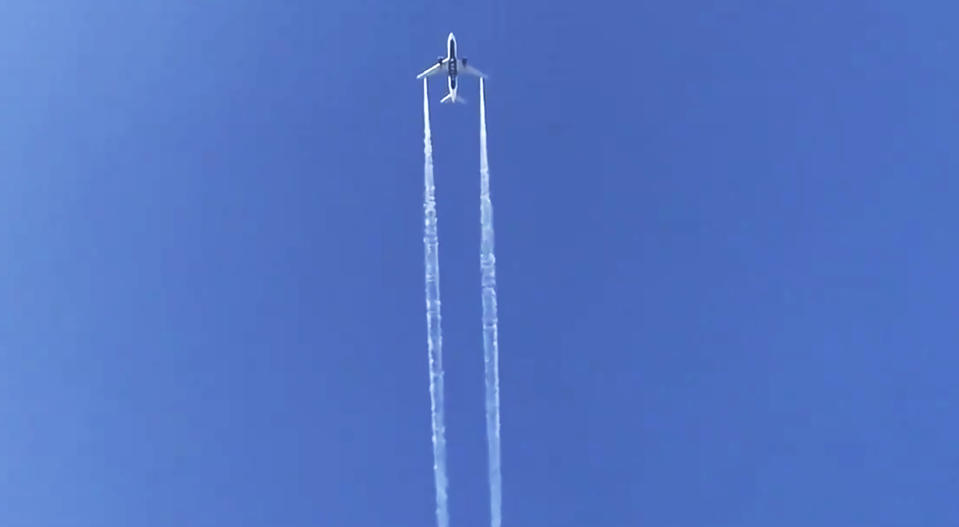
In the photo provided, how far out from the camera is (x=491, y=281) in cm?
12319

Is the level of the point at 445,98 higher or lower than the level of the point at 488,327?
higher

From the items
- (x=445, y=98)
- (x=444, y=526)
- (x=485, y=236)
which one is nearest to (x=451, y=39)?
(x=445, y=98)

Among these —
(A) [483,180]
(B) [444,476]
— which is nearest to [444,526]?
(B) [444,476]

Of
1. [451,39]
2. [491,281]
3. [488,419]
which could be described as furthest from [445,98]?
[488,419]

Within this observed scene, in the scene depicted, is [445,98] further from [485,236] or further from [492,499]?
[492,499]

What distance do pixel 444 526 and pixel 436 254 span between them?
600 inches

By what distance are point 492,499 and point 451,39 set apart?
25570mm

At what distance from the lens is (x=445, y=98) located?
395 ft

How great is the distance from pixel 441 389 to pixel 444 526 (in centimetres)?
765

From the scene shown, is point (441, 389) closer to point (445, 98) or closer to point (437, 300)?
point (437, 300)

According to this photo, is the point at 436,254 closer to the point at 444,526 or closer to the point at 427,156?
the point at 427,156

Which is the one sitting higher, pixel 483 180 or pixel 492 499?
pixel 483 180

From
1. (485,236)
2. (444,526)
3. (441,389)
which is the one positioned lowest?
(444,526)

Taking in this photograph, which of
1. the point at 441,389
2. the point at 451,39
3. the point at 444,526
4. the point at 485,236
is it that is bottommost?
the point at 444,526
